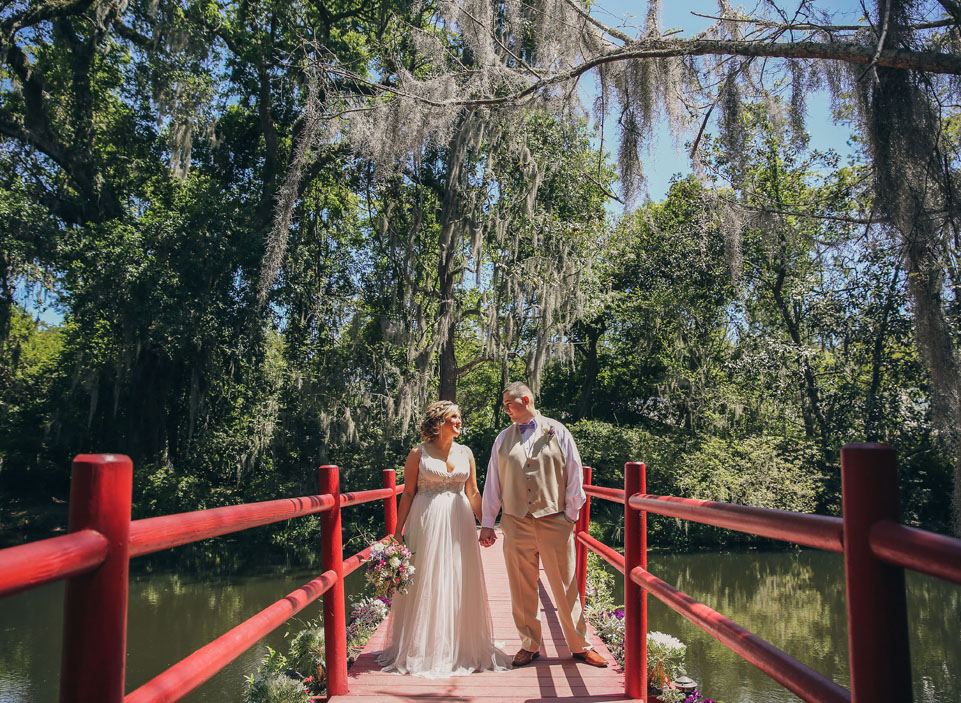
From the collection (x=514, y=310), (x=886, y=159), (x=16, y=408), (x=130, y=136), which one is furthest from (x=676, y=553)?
(x=16, y=408)

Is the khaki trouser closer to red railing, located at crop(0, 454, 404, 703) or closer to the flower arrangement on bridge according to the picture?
the flower arrangement on bridge

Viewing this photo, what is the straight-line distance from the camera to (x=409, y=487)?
4.49 m

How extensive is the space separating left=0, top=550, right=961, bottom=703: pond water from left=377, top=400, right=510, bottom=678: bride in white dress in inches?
156

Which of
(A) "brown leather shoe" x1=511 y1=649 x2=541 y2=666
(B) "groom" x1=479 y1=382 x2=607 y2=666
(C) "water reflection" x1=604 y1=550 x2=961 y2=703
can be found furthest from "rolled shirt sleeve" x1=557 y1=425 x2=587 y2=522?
(C) "water reflection" x1=604 y1=550 x2=961 y2=703

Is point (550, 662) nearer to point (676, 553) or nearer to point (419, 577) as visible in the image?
point (419, 577)

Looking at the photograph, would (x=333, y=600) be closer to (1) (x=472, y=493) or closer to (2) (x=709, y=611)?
(1) (x=472, y=493)

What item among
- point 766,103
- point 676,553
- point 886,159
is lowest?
point 676,553

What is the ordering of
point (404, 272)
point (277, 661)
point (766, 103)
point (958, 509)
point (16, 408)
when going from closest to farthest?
point (277, 661), point (958, 509), point (766, 103), point (404, 272), point (16, 408)

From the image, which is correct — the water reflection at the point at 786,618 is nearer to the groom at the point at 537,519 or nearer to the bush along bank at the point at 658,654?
the bush along bank at the point at 658,654

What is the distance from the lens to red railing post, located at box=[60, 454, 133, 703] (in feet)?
3.74

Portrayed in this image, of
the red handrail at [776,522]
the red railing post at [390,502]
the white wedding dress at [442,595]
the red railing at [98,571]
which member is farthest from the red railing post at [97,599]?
the red railing post at [390,502]

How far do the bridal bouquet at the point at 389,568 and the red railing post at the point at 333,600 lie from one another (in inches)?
21.5

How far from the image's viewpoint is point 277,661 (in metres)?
3.78

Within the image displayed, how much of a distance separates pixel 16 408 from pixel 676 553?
60.6 feet
